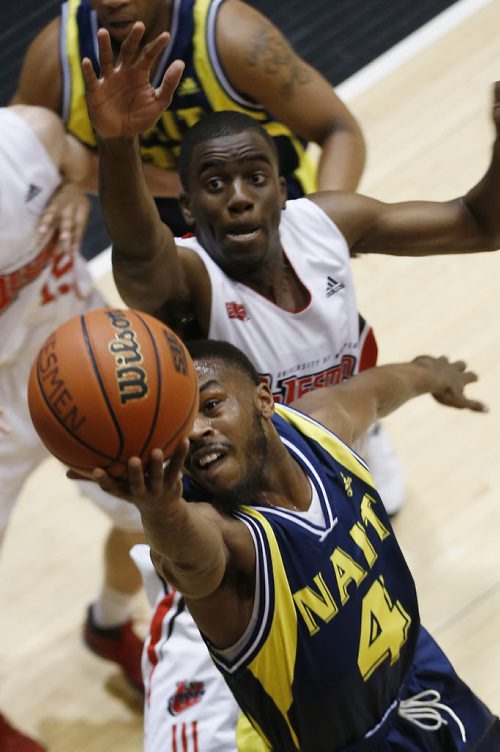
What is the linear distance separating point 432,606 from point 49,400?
1727 mm

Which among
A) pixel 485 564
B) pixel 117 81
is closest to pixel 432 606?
pixel 485 564

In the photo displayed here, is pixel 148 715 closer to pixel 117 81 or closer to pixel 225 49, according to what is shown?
pixel 117 81

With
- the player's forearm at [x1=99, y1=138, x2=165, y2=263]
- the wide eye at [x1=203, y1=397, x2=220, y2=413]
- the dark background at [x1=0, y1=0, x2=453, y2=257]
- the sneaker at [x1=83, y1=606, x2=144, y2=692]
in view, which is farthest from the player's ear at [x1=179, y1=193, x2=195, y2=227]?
the dark background at [x1=0, y1=0, x2=453, y2=257]

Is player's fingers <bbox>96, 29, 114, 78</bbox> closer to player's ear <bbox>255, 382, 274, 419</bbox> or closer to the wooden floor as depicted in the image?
player's ear <bbox>255, 382, 274, 419</bbox>

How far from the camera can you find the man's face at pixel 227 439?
1747 mm

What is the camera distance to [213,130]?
2232 mm

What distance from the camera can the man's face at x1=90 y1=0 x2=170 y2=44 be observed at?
2.60m

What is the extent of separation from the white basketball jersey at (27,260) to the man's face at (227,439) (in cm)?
85

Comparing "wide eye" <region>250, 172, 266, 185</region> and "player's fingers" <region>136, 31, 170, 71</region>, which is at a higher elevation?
"player's fingers" <region>136, 31, 170, 71</region>

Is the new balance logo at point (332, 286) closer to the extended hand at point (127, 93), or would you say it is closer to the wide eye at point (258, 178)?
the wide eye at point (258, 178)

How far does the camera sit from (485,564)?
3078 mm

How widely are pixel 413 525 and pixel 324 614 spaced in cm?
142

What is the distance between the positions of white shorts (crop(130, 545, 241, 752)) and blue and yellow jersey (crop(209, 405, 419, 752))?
0.75ft

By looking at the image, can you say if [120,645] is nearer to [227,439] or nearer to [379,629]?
[379,629]
